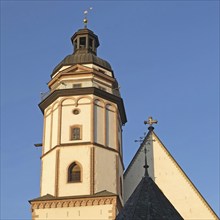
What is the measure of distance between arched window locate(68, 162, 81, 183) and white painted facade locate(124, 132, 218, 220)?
283 centimetres

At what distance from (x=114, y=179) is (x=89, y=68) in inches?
219

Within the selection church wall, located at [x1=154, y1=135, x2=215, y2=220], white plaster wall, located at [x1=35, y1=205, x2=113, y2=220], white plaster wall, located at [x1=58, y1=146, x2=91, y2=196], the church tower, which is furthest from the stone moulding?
church wall, located at [x1=154, y1=135, x2=215, y2=220]

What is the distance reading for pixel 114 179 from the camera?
29000mm

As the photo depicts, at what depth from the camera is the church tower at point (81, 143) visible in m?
27.7

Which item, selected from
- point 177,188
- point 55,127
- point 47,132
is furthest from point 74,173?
point 177,188

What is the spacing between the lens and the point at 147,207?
70.3 feet

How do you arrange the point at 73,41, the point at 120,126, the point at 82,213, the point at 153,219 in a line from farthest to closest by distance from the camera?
the point at 73,41
the point at 120,126
the point at 82,213
the point at 153,219

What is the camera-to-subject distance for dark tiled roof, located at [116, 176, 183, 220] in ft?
69.1

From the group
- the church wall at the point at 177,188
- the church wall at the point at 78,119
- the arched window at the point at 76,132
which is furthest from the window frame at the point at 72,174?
the church wall at the point at 177,188

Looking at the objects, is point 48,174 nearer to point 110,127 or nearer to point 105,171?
point 105,171

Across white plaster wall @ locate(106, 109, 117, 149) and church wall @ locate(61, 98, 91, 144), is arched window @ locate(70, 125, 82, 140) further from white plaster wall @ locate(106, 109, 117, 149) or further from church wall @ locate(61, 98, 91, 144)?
white plaster wall @ locate(106, 109, 117, 149)

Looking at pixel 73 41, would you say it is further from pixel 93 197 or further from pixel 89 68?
pixel 93 197

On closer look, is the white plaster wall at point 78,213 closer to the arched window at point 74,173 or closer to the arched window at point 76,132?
the arched window at point 74,173

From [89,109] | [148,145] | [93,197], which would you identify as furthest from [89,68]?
[93,197]
